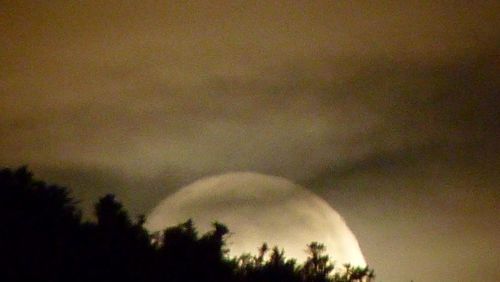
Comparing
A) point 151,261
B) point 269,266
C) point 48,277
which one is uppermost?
point 269,266

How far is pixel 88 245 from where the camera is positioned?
42.4 meters

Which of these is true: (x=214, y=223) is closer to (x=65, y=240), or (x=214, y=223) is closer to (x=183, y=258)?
(x=183, y=258)

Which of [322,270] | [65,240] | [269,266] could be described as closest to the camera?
[65,240]

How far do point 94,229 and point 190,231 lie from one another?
9.09 metres

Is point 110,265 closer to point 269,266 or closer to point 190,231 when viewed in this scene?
point 190,231

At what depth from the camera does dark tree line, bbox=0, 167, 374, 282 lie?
123 ft

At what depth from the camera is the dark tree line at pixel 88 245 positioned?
3741cm

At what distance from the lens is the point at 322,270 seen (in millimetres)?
69812

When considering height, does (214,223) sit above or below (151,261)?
above

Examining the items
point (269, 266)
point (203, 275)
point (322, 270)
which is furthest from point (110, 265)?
point (322, 270)

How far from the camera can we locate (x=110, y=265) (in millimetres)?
42531

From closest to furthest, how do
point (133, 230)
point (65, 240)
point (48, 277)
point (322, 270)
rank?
point (48, 277)
point (65, 240)
point (133, 230)
point (322, 270)

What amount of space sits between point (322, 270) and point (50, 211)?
31.8 meters

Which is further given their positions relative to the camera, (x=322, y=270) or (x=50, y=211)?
(x=322, y=270)
